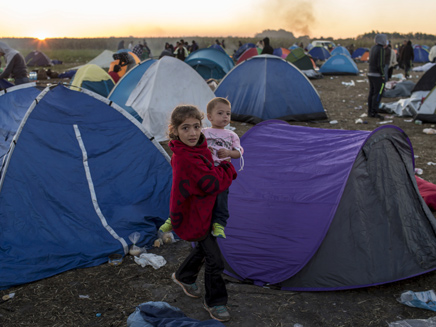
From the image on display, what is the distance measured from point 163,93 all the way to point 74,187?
4.65 metres

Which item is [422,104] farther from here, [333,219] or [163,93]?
[333,219]

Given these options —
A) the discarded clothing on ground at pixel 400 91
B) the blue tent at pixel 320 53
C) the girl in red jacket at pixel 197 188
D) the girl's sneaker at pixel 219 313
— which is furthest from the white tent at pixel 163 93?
the blue tent at pixel 320 53

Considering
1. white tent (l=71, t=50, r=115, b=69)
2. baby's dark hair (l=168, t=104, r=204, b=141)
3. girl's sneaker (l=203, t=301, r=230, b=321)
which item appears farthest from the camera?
white tent (l=71, t=50, r=115, b=69)

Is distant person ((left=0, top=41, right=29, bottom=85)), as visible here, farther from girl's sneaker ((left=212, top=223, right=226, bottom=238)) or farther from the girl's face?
girl's sneaker ((left=212, top=223, right=226, bottom=238))

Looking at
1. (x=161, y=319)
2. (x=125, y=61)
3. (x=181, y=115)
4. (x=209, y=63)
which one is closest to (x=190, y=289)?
(x=161, y=319)

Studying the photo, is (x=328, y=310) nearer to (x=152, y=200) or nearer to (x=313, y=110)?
(x=152, y=200)

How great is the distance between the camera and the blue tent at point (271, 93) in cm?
973

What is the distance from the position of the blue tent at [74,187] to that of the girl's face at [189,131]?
1790mm

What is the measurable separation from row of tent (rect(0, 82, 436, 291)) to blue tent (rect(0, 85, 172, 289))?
1 centimetres

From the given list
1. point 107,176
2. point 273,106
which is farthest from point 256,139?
point 273,106

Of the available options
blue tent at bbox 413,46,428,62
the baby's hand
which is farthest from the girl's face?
blue tent at bbox 413,46,428,62

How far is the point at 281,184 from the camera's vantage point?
11.5 feet

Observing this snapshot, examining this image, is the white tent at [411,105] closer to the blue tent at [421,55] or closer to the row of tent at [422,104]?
the row of tent at [422,104]

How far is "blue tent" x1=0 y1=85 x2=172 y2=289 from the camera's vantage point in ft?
12.3
